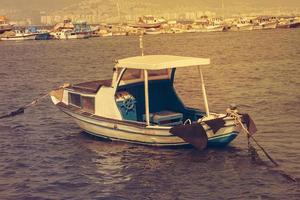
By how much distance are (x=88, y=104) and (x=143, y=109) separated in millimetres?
3016

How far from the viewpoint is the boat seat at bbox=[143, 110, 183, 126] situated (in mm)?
25562

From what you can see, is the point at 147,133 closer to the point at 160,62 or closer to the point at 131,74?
the point at 160,62

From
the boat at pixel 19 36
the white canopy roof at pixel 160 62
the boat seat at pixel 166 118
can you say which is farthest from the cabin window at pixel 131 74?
the boat at pixel 19 36

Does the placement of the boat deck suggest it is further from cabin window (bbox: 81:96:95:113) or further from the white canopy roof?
the white canopy roof

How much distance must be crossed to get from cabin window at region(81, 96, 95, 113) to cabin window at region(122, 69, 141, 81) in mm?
2226

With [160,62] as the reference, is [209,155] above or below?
below

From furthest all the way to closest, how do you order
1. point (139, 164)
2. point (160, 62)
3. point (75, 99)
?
point (75, 99) < point (160, 62) < point (139, 164)

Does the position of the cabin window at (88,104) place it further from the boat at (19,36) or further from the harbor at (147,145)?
the boat at (19,36)

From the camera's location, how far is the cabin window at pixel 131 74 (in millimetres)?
26703

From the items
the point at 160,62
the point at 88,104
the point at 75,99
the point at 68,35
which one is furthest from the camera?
the point at 68,35

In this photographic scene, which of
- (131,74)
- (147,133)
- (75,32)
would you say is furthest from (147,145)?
(75,32)

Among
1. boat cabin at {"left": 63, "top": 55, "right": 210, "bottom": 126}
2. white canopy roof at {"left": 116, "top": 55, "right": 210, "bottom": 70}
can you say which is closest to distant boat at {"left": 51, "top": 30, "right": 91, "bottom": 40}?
boat cabin at {"left": 63, "top": 55, "right": 210, "bottom": 126}

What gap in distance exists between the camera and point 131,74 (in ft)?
88.1

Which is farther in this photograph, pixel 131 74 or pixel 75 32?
pixel 75 32
